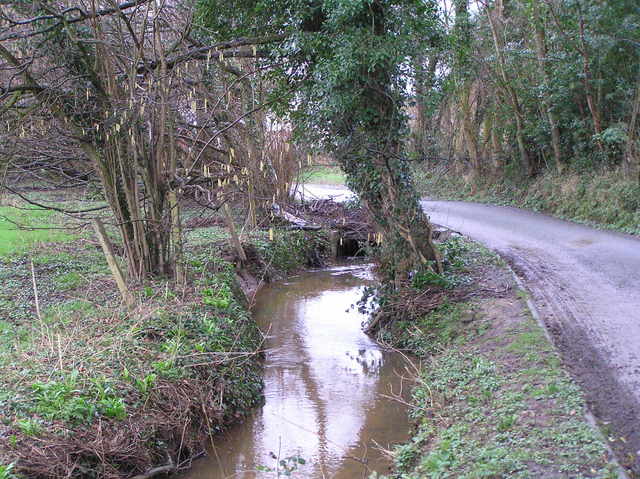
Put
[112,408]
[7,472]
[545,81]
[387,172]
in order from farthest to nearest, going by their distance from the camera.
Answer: [545,81]
[387,172]
[112,408]
[7,472]

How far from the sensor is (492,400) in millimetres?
7324

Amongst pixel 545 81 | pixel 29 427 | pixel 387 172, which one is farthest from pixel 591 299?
pixel 545 81

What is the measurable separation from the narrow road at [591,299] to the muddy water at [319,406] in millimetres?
2547

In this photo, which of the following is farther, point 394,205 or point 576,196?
point 576,196

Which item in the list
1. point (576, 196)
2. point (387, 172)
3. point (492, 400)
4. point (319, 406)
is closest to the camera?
point (492, 400)

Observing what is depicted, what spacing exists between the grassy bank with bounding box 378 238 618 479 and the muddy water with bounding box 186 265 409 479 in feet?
1.81

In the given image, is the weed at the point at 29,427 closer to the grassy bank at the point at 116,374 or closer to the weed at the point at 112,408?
the grassy bank at the point at 116,374

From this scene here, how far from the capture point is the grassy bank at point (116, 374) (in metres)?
6.44

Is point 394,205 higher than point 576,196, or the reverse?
point 394,205

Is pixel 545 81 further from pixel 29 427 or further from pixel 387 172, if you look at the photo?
pixel 29 427

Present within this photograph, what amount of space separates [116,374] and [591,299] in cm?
721

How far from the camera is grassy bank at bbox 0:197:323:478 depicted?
253 inches

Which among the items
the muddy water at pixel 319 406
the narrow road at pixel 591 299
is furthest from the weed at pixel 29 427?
the narrow road at pixel 591 299

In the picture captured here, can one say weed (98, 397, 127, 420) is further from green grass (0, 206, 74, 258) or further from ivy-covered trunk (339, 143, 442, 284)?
green grass (0, 206, 74, 258)
